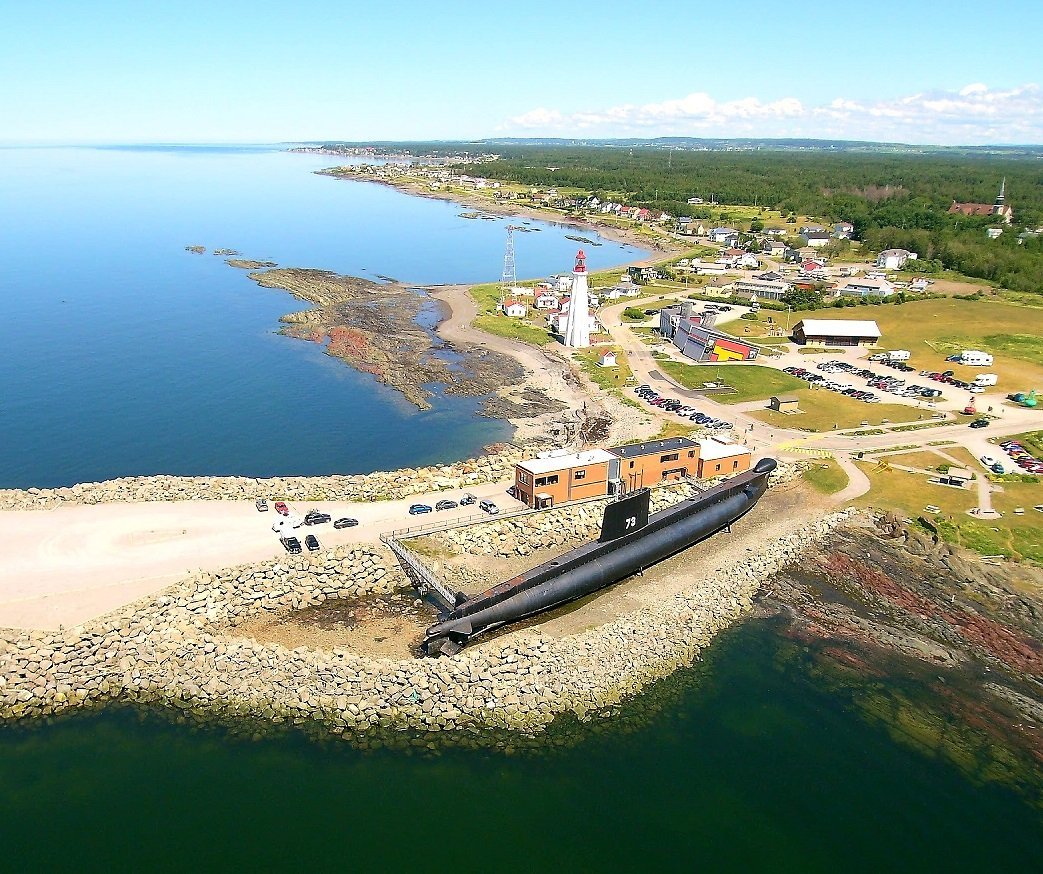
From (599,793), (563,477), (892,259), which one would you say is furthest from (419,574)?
(892,259)

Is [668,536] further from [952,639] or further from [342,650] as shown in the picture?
[342,650]

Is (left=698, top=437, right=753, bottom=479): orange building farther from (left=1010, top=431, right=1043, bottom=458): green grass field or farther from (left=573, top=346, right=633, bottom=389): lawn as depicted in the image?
(left=1010, top=431, right=1043, bottom=458): green grass field

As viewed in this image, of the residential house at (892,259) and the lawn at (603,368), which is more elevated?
the residential house at (892,259)

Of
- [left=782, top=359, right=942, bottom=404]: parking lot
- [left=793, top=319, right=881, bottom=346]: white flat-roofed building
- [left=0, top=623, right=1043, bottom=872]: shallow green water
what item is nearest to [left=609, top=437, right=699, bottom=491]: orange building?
[left=0, top=623, right=1043, bottom=872]: shallow green water

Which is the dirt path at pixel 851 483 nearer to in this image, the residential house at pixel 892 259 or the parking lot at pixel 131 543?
the parking lot at pixel 131 543

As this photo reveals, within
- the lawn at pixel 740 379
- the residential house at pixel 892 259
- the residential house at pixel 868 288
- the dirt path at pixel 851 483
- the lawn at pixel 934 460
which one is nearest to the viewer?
the dirt path at pixel 851 483

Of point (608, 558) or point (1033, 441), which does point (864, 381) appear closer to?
point (1033, 441)

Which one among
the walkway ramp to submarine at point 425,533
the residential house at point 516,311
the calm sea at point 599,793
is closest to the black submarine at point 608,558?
the walkway ramp to submarine at point 425,533
